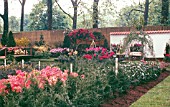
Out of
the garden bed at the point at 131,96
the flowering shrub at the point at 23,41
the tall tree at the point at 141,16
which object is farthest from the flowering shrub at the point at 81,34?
the garden bed at the point at 131,96

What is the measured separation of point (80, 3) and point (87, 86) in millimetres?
27936

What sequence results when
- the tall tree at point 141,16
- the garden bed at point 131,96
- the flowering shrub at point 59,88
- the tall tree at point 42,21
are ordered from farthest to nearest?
the tall tree at point 42,21 → the tall tree at point 141,16 → the garden bed at point 131,96 → the flowering shrub at point 59,88

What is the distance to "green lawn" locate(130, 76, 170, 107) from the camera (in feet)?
23.5

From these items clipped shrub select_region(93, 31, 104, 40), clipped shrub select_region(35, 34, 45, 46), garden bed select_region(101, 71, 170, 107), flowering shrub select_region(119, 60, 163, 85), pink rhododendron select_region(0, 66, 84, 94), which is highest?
clipped shrub select_region(93, 31, 104, 40)

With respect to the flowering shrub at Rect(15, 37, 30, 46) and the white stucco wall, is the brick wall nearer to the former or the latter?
the flowering shrub at Rect(15, 37, 30, 46)

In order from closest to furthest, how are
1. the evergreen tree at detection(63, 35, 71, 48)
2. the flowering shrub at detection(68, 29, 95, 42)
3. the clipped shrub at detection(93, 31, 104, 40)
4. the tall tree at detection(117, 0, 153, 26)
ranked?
the tall tree at detection(117, 0, 153, 26) → the flowering shrub at detection(68, 29, 95, 42) → the clipped shrub at detection(93, 31, 104, 40) → the evergreen tree at detection(63, 35, 71, 48)

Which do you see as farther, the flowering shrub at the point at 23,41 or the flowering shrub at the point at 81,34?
the flowering shrub at the point at 23,41

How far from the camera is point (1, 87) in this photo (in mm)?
5312

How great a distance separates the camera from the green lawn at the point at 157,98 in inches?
283

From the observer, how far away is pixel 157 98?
25.8 feet

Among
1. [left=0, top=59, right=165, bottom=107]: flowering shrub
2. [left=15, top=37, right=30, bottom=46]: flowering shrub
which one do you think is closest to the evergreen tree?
[left=15, top=37, right=30, bottom=46]: flowering shrub

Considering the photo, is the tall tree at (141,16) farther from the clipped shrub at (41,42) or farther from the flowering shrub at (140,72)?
the clipped shrub at (41,42)

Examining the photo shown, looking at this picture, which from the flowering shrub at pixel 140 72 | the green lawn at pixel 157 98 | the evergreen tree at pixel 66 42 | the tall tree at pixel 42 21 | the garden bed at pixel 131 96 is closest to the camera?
the green lawn at pixel 157 98

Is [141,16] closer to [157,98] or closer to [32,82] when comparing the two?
[157,98]
